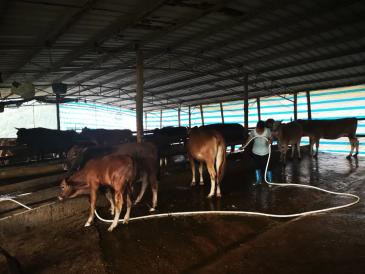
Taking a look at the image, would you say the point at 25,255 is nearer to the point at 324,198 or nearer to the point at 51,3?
the point at 51,3

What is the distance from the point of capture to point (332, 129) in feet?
40.8

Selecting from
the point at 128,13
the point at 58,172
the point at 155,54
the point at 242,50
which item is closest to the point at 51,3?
the point at 128,13

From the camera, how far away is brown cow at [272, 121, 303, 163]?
1093 cm

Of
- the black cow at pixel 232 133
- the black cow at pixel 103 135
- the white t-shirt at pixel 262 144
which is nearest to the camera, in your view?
the white t-shirt at pixel 262 144

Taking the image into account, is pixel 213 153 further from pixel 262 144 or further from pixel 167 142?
pixel 167 142

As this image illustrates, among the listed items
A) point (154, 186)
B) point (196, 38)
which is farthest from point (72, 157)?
point (196, 38)

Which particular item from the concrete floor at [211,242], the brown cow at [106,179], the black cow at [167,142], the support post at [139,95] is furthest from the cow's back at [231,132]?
the brown cow at [106,179]

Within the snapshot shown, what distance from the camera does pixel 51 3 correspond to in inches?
231

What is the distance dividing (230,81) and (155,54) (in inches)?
255

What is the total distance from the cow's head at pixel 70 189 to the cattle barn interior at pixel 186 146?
1.95 feet

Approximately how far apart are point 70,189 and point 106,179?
75 centimetres

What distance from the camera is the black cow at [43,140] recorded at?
11188 millimetres

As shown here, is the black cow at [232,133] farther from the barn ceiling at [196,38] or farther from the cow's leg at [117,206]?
the cow's leg at [117,206]

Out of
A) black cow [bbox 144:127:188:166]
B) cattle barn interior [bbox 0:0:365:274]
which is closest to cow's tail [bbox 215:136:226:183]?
cattle barn interior [bbox 0:0:365:274]
